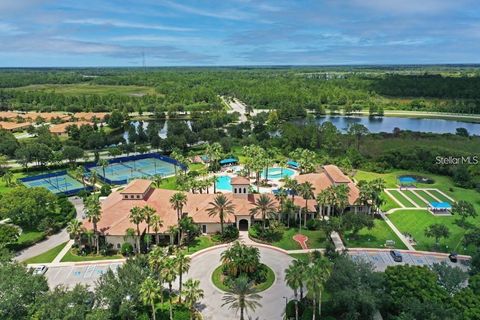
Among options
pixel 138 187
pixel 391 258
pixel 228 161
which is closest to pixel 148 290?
pixel 138 187

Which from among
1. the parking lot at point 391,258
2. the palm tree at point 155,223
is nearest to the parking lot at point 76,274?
the palm tree at point 155,223

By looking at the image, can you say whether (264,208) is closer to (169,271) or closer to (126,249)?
(126,249)

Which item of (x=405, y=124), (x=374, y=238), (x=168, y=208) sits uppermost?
(x=405, y=124)

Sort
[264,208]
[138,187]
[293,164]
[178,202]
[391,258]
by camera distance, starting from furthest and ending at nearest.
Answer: [293,164] → [138,187] → [264,208] → [178,202] → [391,258]

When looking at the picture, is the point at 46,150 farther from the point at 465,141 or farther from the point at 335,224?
the point at 465,141

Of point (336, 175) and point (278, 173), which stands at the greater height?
point (336, 175)

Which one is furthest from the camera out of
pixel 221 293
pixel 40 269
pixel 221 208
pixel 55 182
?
pixel 55 182

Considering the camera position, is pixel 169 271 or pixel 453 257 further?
pixel 453 257

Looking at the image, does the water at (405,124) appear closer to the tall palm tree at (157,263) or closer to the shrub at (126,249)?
the shrub at (126,249)
